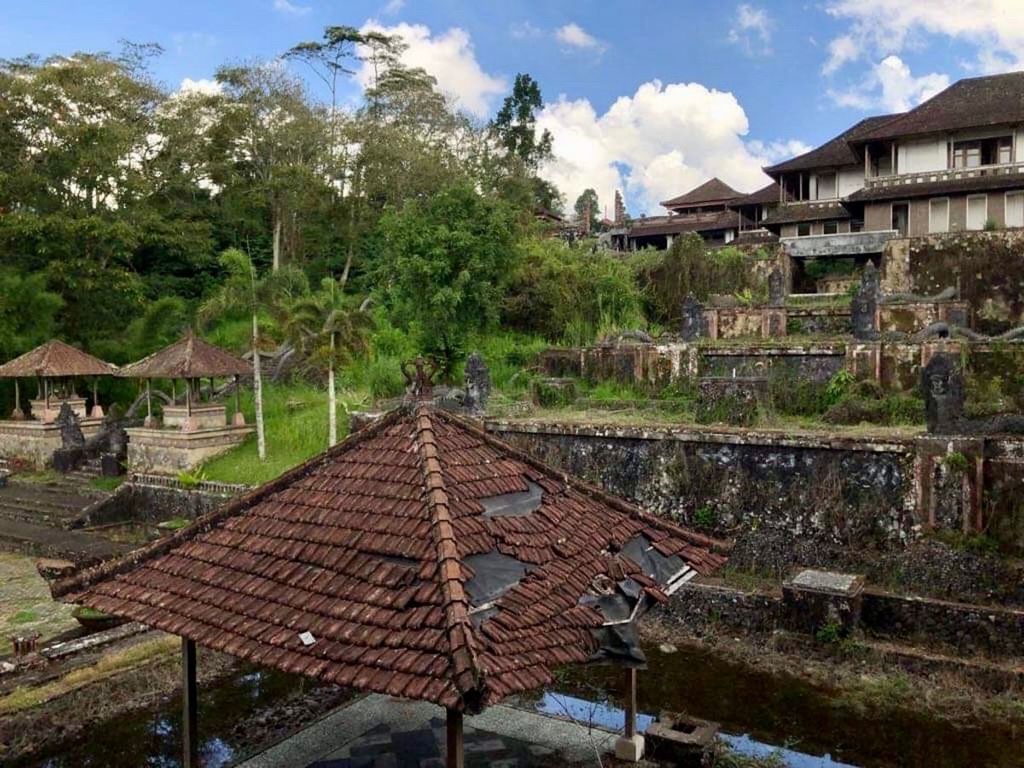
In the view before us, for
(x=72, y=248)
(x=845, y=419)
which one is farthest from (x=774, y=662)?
(x=72, y=248)

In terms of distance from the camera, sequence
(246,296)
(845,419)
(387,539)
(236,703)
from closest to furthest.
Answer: (387,539) < (236,703) < (845,419) < (246,296)

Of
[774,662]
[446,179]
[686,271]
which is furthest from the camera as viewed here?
[446,179]

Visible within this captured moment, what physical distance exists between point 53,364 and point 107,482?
15.8 ft

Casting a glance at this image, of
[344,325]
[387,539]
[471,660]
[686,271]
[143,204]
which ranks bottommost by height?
[471,660]

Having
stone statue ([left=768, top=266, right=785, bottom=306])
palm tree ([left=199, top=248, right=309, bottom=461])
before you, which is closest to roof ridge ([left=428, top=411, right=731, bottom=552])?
palm tree ([left=199, top=248, right=309, bottom=461])

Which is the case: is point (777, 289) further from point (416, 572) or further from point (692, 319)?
point (416, 572)

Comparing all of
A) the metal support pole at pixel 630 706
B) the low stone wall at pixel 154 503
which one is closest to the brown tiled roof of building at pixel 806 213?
the low stone wall at pixel 154 503

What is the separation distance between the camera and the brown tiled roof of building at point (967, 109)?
24656 mm

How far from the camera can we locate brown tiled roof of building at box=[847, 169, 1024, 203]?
79.3 ft

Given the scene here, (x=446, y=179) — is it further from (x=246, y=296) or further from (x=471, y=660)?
(x=471, y=660)

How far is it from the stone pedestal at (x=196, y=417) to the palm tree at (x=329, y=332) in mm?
4153

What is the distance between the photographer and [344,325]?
18.4 m

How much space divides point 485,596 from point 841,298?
21.3 m

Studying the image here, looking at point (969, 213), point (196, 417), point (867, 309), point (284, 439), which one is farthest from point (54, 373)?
point (969, 213)
